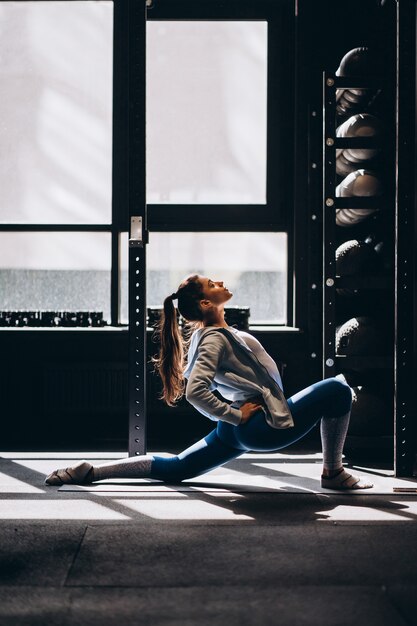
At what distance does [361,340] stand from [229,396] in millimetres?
1117

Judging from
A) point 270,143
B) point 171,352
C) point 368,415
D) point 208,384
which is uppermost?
point 270,143

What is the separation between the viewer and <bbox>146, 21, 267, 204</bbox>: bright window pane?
5.57 metres

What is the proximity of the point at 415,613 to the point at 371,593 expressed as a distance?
18 cm

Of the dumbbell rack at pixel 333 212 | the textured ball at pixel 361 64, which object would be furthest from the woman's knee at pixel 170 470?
the textured ball at pixel 361 64

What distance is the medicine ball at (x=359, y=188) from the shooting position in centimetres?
452

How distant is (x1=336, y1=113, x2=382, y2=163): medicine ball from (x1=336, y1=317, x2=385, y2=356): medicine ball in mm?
914

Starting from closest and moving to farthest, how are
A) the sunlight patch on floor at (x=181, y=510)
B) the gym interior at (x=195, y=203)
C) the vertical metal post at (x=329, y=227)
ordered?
1. the sunlight patch on floor at (x=181, y=510)
2. the vertical metal post at (x=329, y=227)
3. the gym interior at (x=195, y=203)

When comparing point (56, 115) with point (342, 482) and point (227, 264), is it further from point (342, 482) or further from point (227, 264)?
point (342, 482)

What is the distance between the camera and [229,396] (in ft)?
12.2

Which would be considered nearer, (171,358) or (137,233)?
(171,358)

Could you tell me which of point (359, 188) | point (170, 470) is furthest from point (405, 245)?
point (170, 470)

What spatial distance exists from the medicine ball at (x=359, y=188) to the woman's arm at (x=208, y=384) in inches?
57.7

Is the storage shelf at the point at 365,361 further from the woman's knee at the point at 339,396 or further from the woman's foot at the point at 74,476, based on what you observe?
the woman's foot at the point at 74,476

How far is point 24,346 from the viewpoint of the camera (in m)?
5.33
